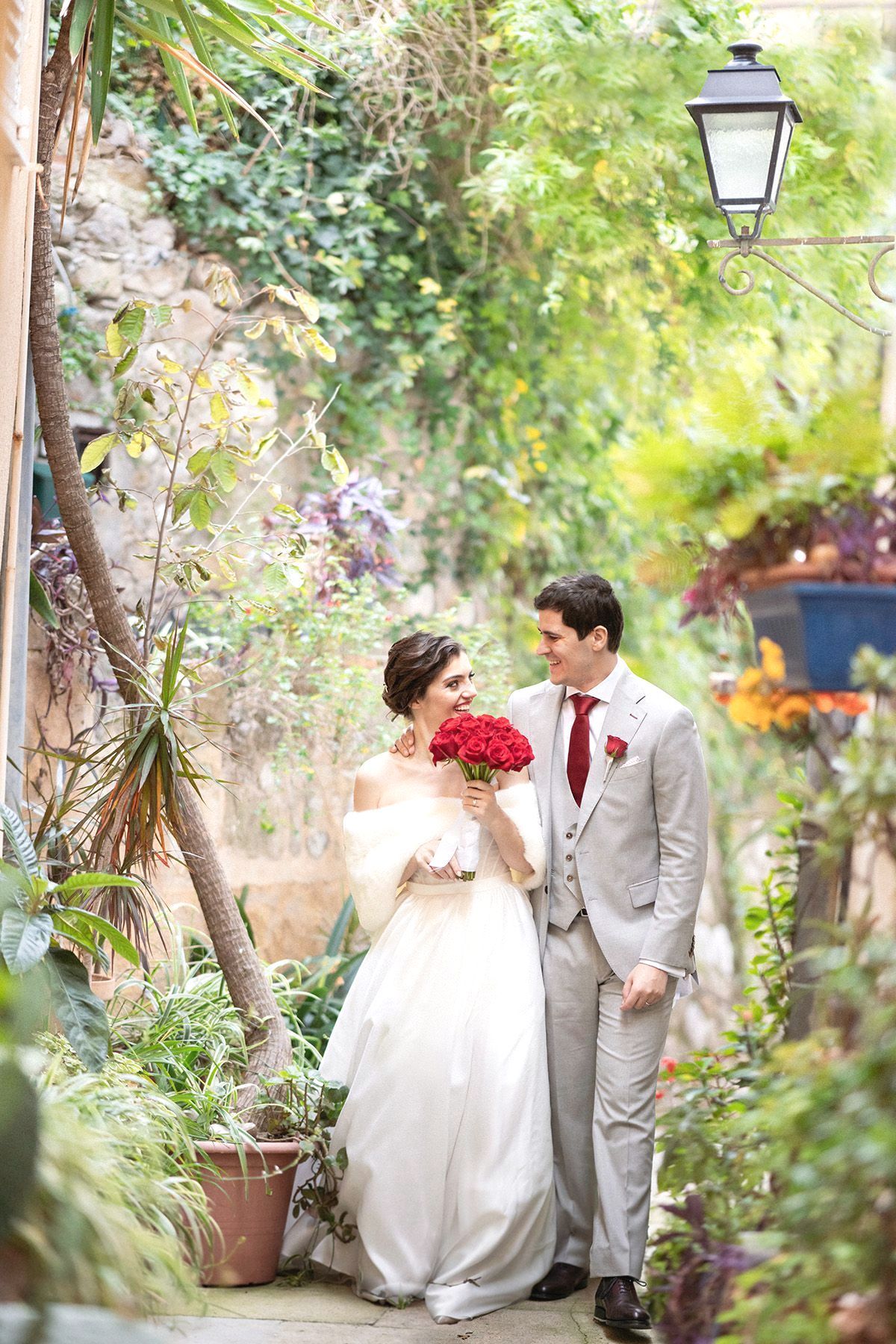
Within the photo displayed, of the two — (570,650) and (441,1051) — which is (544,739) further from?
(441,1051)

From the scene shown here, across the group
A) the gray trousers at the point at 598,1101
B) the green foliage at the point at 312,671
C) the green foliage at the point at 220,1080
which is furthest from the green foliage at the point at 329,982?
the gray trousers at the point at 598,1101

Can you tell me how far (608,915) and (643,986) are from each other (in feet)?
0.74

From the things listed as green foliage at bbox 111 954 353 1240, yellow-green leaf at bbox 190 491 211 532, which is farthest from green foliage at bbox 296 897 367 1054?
yellow-green leaf at bbox 190 491 211 532

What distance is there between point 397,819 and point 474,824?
0.22 m

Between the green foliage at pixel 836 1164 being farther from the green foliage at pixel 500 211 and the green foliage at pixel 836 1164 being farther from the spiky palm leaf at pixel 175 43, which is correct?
the green foliage at pixel 500 211

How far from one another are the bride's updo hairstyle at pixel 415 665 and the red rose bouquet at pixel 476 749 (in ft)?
0.80

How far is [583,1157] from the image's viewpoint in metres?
3.88

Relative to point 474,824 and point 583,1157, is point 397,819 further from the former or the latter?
point 583,1157

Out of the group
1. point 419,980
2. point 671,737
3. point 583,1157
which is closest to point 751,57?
point 671,737

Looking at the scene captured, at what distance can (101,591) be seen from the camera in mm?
4059

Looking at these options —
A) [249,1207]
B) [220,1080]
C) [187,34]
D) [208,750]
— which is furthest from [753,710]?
[208,750]

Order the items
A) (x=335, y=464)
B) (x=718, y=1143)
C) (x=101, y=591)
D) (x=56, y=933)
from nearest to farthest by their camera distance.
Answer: (x=718, y=1143)
(x=56, y=933)
(x=101, y=591)
(x=335, y=464)

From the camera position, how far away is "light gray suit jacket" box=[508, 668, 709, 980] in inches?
144

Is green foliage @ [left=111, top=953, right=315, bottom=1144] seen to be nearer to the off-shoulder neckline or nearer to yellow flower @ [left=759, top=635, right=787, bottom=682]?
the off-shoulder neckline
